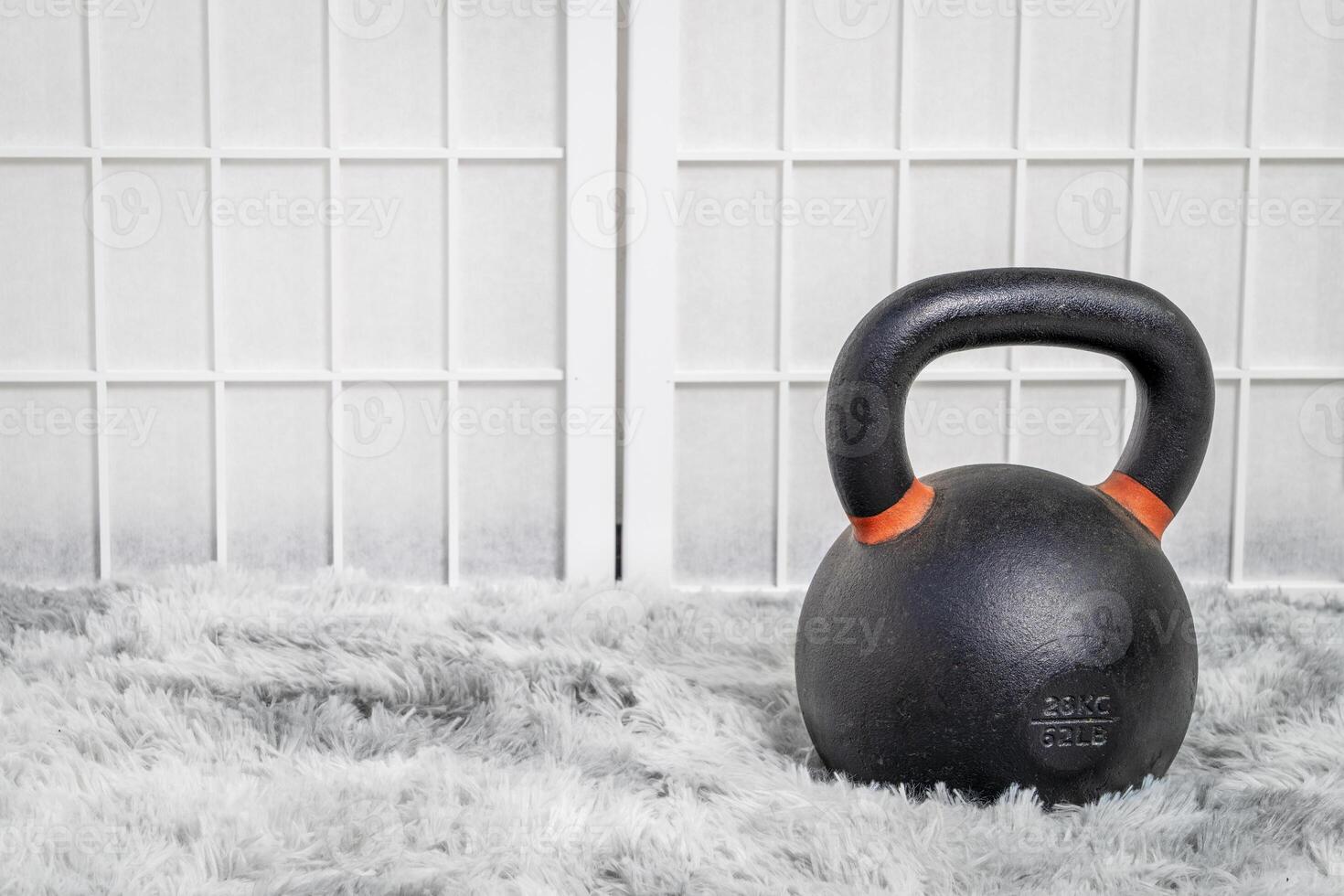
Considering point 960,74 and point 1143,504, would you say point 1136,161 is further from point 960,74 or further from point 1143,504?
point 1143,504

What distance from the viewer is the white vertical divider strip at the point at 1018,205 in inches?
83.1

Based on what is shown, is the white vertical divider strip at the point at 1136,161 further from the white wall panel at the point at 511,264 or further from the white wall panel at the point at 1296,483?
the white wall panel at the point at 511,264

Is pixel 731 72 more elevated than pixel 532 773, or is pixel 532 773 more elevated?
pixel 731 72

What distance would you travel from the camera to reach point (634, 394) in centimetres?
215

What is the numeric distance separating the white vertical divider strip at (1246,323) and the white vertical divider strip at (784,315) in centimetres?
82

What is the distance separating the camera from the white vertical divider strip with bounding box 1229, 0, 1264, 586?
2125 millimetres

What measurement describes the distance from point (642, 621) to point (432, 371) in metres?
0.64

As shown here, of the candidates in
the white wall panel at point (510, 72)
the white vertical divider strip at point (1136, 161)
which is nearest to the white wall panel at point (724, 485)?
the white wall panel at point (510, 72)

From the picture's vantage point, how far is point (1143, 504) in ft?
3.99

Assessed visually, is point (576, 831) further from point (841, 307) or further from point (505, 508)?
point (841, 307)

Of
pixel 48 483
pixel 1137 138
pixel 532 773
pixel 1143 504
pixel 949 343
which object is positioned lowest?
pixel 532 773

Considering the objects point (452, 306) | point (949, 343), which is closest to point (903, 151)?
point (452, 306)

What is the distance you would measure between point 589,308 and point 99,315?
0.87 metres

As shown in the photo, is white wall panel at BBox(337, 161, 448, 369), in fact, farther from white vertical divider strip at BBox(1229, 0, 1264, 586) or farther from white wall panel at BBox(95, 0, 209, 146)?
white vertical divider strip at BBox(1229, 0, 1264, 586)
